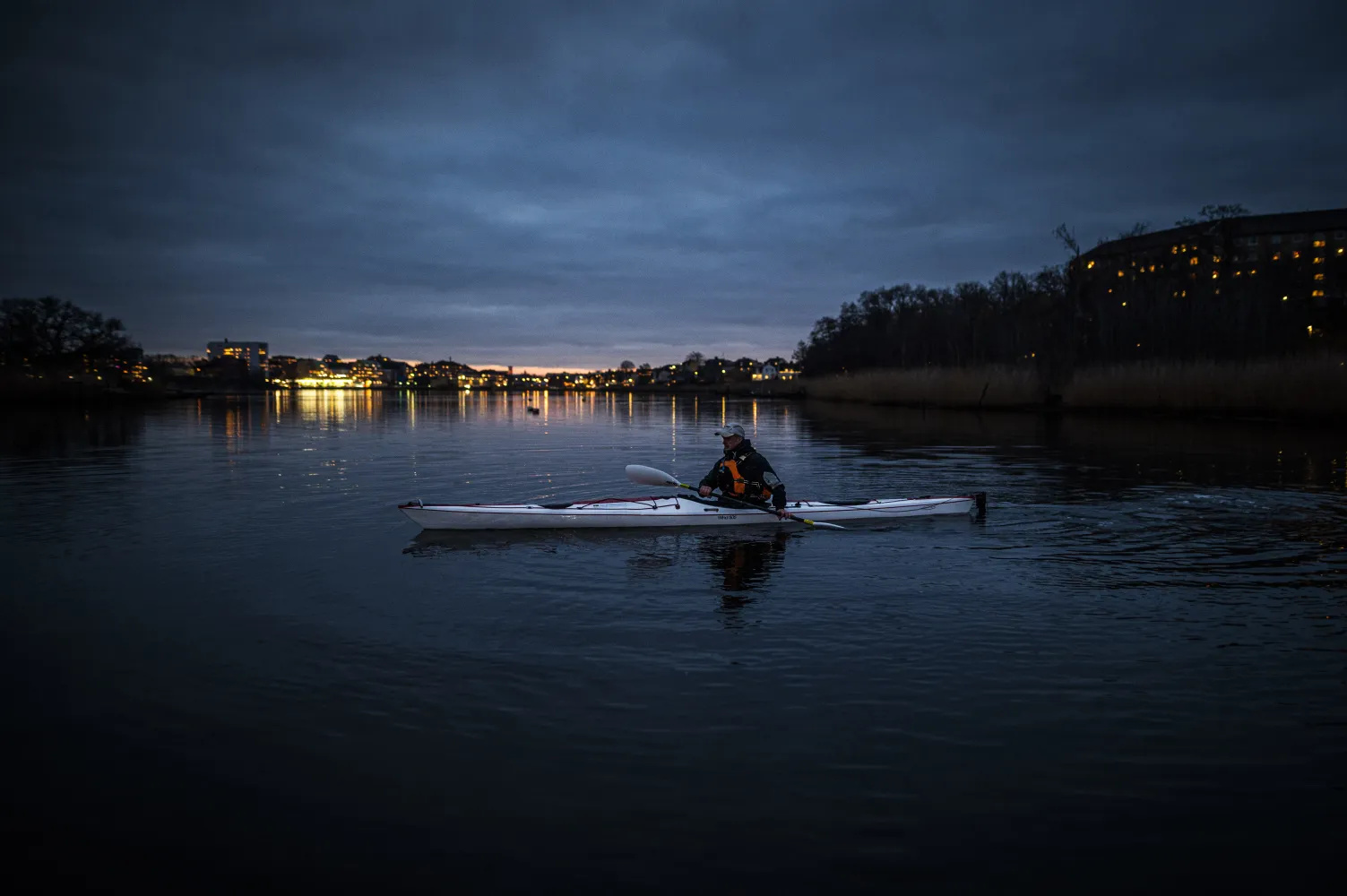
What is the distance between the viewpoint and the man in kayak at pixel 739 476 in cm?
1187

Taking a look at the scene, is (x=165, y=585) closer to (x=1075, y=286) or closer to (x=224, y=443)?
(x=224, y=443)

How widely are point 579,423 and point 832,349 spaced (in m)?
74.4

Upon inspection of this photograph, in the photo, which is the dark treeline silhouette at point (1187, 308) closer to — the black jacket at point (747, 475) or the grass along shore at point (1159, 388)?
the grass along shore at point (1159, 388)

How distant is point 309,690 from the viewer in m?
5.86

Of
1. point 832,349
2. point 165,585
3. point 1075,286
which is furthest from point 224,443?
point 832,349

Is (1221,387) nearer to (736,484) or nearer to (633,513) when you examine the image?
(736,484)

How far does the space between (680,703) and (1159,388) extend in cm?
3589

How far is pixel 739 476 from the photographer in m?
11.9

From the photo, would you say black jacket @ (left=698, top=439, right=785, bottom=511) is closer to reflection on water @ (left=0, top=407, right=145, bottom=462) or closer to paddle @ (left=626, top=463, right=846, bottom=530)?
paddle @ (left=626, top=463, right=846, bottom=530)

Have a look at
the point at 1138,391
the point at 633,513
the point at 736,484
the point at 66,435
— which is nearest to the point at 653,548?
the point at 633,513

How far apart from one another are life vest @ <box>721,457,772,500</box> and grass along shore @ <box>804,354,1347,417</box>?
26058 millimetres

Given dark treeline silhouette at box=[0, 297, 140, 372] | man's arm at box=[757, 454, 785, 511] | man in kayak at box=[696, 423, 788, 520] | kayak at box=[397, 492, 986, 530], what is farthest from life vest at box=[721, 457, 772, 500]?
dark treeline silhouette at box=[0, 297, 140, 372]

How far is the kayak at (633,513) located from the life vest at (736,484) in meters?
0.34

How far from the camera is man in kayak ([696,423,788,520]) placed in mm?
11868
